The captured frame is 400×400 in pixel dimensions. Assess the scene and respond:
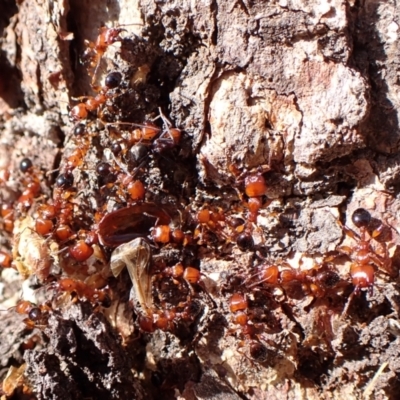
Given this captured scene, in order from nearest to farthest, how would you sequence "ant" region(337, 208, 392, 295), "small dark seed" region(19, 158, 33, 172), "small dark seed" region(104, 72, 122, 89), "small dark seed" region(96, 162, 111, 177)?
"ant" region(337, 208, 392, 295)
"small dark seed" region(104, 72, 122, 89)
"small dark seed" region(96, 162, 111, 177)
"small dark seed" region(19, 158, 33, 172)

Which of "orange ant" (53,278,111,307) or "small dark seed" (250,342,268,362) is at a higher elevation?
"orange ant" (53,278,111,307)

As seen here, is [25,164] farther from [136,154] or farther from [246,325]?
[246,325]

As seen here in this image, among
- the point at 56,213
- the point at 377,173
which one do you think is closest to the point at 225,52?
the point at 377,173

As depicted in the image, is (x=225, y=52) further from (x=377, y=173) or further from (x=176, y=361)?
(x=176, y=361)

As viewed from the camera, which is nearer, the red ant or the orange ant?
the red ant

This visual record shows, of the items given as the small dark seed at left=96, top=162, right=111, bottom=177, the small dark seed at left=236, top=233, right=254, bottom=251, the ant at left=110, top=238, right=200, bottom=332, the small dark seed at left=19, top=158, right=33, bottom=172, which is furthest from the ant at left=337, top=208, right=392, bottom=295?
the small dark seed at left=19, top=158, right=33, bottom=172

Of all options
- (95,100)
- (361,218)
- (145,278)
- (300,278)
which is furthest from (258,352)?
(95,100)

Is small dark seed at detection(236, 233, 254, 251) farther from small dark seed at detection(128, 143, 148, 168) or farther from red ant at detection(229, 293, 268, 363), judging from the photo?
small dark seed at detection(128, 143, 148, 168)
